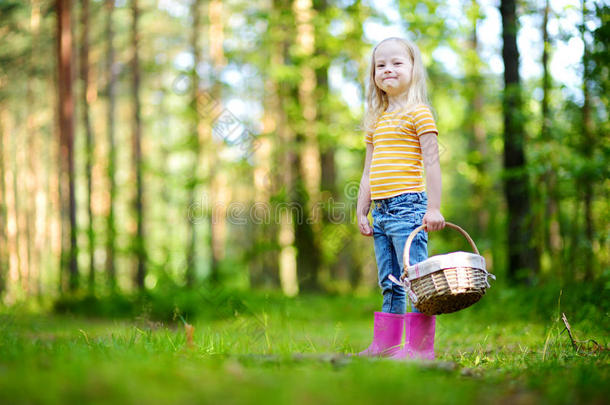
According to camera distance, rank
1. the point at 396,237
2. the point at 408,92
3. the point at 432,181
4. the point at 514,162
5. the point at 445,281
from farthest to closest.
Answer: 1. the point at 514,162
2. the point at 408,92
3. the point at 396,237
4. the point at 432,181
5. the point at 445,281

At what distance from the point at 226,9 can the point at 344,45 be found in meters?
8.88

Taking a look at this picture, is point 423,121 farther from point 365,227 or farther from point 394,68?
point 365,227

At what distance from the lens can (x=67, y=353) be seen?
2.37 meters

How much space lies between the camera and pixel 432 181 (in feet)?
10.4

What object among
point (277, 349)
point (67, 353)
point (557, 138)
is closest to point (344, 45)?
point (557, 138)

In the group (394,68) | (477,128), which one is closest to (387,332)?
(394,68)

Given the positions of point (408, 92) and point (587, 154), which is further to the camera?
point (587, 154)

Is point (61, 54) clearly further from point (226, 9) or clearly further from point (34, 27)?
point (34, 27)

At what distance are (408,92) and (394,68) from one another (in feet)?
0.57

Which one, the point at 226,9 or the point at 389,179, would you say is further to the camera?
the point at 226,9

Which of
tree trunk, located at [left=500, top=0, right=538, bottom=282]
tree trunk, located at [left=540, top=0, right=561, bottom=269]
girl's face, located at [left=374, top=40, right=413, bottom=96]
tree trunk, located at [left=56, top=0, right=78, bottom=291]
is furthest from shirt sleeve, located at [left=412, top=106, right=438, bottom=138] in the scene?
tree trunk, located at [left=56, top=0, right=78, bottom=291]

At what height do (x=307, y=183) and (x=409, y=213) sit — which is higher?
(x=307, y=183)

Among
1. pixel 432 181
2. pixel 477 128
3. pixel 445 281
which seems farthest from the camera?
pixel 477 128

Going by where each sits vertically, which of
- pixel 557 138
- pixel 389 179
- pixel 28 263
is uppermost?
pixel 557 138
